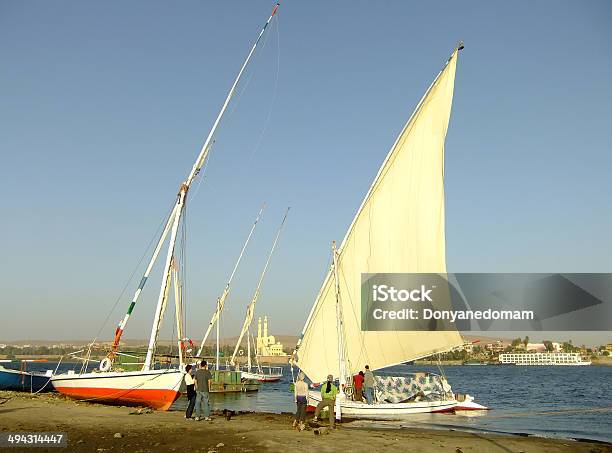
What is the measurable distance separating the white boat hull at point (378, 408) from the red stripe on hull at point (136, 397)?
6782mm

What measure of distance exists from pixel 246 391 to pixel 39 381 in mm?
24694

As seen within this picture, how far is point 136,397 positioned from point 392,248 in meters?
14.9

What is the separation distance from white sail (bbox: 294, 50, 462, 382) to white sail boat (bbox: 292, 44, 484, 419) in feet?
0.17

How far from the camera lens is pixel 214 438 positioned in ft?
56.2

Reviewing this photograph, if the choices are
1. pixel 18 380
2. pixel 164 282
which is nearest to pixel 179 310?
pixel 164 282

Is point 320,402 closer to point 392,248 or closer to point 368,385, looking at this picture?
point 368,385

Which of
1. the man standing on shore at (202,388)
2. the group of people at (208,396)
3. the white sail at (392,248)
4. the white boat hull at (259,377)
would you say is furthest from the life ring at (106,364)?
the white boat hull at (259,377)

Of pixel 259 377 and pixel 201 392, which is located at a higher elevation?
pixel 201 392

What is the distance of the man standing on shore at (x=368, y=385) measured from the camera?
2761 centimetres

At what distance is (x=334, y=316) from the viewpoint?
3047 centimetres

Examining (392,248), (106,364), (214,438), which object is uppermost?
(392,248)

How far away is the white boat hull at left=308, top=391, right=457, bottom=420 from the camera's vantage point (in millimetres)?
26891

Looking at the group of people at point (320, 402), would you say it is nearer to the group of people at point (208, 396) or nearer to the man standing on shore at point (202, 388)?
the group of people at point (208, 396)

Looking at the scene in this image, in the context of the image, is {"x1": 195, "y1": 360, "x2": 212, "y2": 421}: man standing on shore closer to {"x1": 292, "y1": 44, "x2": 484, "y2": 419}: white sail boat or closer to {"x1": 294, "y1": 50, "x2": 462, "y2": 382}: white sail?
{"x1": 292, "y1": 44, "x2": 484, "y2": 419}: white sail boat
